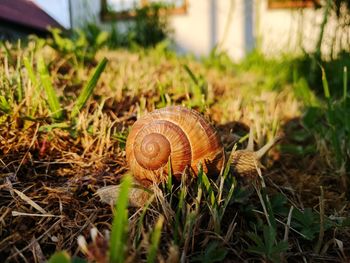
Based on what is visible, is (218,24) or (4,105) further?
(218,24)

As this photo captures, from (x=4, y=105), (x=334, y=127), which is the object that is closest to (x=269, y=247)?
(x=334, y=127)

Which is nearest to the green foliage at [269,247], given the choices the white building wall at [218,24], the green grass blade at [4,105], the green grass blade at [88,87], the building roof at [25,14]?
the green grass blade at [88,87]

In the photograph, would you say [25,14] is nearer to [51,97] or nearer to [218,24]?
[51,97]

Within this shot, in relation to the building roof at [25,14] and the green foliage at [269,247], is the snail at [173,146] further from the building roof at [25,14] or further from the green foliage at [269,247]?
the building roof at [25,14]

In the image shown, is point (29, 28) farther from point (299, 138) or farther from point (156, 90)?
point (299, 138)

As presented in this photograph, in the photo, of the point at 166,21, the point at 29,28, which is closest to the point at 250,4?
the point at 166,21
